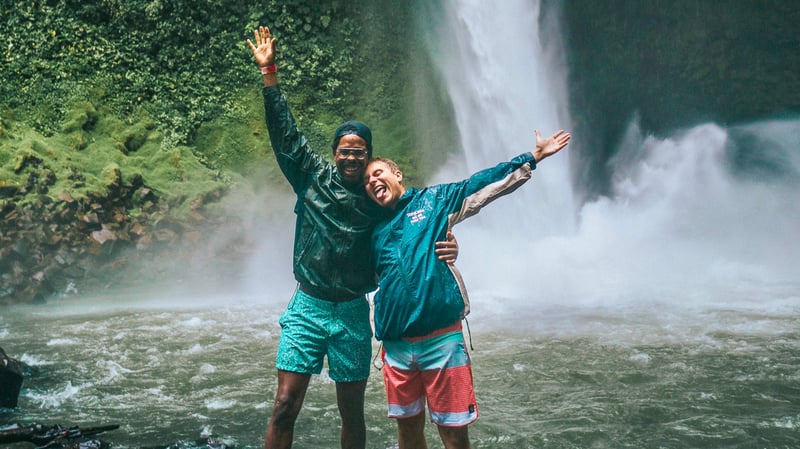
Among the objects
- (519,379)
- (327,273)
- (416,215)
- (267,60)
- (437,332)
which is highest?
(267,60)

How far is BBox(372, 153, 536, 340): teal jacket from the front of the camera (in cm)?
288

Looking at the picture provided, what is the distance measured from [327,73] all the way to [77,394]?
42.9ft

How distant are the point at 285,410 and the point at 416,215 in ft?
3.64

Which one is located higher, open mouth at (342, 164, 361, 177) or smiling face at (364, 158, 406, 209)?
open mouth at (342, 164, 361, 177)

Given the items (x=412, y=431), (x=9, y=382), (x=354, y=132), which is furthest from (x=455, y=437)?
(x=9, y=382)

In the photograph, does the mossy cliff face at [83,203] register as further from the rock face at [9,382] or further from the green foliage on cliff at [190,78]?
the rock face at [9,382]

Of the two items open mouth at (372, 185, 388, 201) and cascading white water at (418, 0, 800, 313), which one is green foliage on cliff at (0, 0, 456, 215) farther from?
open mouth at (372, 185, 388, 201)

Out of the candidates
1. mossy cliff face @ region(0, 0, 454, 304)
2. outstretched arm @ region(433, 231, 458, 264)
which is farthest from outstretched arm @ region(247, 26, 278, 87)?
mossy cliff face @ region(0, 0, 454, 304)

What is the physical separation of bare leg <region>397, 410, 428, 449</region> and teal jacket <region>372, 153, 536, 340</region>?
375 millimetres

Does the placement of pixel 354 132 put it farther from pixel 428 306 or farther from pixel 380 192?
pixel 428 306

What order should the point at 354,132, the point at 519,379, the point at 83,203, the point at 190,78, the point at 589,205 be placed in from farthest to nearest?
the point at 190,78
the point at 589,205
the point at 83,203
the point at 519,379
the point at 354,132

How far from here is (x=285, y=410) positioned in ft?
10.6

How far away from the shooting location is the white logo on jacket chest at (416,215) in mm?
3023

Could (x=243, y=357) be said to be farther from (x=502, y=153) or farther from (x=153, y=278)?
(x=502, y=153)
